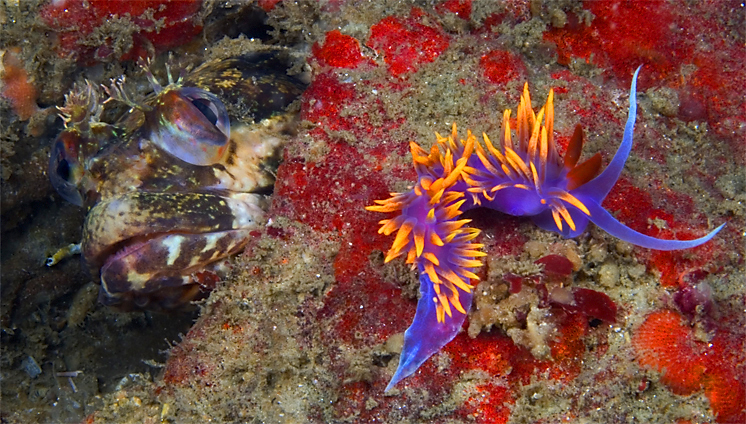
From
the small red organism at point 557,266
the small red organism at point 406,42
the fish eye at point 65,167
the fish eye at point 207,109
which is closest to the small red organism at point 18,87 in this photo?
the fish eye at point 65,167

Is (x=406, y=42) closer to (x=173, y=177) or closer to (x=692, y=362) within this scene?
(x=173, y=177)

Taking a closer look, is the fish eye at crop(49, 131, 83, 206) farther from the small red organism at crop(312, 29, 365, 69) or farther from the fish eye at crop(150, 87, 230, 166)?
the small red organism at crop(312, 29, 365, 69)

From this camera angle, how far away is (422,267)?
2.34 metres

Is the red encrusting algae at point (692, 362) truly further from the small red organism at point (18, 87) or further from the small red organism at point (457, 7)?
the small red organism at point (18, 87)

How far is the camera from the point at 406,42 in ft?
10.5

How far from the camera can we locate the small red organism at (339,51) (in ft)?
10.3

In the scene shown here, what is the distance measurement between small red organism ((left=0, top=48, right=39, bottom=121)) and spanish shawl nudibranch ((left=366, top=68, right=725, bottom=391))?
3.59 m

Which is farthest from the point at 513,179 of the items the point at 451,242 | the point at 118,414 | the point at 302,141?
the point at 118,414

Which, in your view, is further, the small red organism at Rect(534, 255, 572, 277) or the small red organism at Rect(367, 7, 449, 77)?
the small red organism at Rect(367, 7, 449, 77)

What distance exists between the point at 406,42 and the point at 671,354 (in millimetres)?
2374

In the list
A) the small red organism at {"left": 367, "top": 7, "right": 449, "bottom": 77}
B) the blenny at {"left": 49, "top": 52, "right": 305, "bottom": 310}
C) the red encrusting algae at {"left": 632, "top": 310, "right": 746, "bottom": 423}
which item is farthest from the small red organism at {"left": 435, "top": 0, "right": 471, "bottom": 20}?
the red encrusting algae at {"left": 632, "top": 310, "right": 746, "bottom": 423}

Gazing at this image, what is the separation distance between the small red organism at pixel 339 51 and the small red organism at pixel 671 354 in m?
2.29

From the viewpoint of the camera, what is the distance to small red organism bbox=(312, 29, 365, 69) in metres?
3.15

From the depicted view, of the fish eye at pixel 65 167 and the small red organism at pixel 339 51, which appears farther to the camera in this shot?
the fish eye at pixel 65 167
